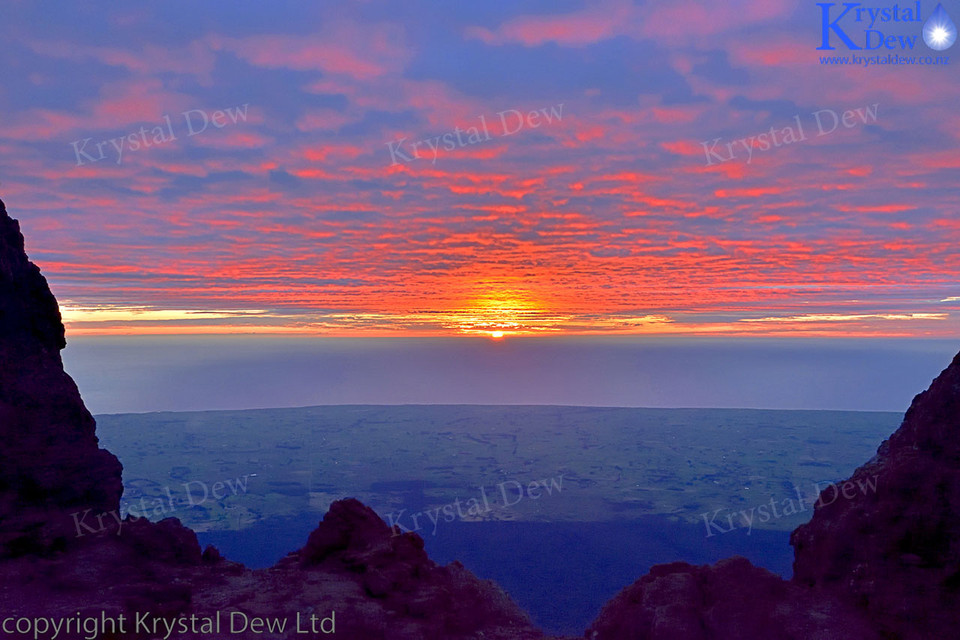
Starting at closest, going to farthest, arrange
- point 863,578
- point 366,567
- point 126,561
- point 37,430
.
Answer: point 863,578 → point 126,561 → point 366,567 → point 37,430

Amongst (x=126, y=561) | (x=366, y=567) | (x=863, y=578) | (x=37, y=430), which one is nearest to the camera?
(x=863, y=578)

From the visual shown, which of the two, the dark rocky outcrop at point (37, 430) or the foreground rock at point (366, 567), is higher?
the dark rocky outcrop at point (37, 430)

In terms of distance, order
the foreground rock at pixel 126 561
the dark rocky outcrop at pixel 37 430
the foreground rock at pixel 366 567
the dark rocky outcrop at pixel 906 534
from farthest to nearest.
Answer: the dark rocky outcrop at pixel 37 430, the foreground rock at pixel 126 561, the foreground rock at pixel 366 567, the dark rocky outcrop at pixel 906 534

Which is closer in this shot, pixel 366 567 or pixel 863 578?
pixel 863 578

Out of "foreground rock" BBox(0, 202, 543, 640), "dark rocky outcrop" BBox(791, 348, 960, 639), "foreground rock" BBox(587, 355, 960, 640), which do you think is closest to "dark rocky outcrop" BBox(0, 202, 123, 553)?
"foreground rock" BBox(0, 202, 543, 640)

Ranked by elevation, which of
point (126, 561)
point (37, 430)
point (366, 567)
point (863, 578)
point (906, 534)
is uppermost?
point (37, 430)

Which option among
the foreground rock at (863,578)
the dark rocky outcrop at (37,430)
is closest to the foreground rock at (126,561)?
the dark rocky outcrop at (37,430)

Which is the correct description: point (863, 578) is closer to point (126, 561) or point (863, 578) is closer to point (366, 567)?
point (366, 567)

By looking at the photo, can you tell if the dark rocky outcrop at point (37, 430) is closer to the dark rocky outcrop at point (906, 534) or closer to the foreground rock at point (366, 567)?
the foreground rock at point (366, 567)

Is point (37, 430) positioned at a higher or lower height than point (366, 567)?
higher

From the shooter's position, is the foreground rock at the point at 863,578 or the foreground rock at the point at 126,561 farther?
the foreground rock at the point at 126,561

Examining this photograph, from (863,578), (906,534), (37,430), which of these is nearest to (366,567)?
(37,430)

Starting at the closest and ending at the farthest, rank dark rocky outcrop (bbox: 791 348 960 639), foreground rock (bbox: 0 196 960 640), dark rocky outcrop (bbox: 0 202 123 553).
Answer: dark rocky outcrop (bbox: 791 348 960 639) < foreground rock (bbox: 0 196 960 640) < dark rocky outcrop (bbox: 0 202 123 553)

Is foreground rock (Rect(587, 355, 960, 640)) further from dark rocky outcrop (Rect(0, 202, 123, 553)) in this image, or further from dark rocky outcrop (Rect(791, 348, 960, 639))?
dark rocky outcrop (Rect(0, 202, 123, 553))
